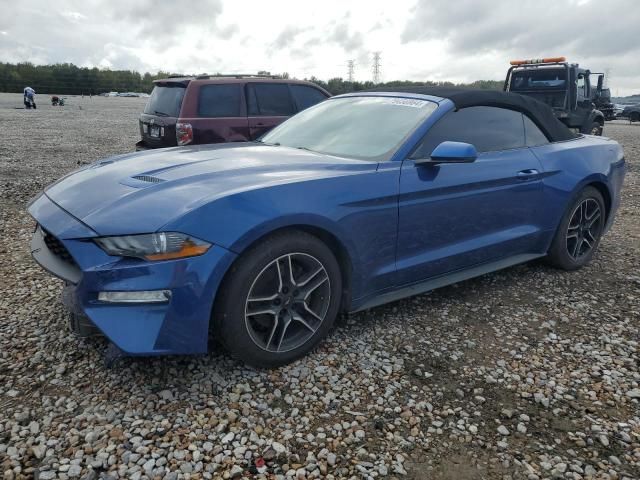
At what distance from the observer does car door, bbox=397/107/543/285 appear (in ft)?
10.3

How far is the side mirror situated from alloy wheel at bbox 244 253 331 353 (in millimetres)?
1007

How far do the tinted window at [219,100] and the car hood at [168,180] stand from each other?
348cm

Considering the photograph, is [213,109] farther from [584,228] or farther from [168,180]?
[584,228]

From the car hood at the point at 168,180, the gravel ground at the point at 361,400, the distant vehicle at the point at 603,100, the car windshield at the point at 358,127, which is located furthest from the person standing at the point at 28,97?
the car hood at the point at 168,180

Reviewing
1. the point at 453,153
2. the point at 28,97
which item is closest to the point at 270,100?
the point at 453,153

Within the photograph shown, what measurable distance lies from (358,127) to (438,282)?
3.92ft

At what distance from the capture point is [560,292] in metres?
3.97

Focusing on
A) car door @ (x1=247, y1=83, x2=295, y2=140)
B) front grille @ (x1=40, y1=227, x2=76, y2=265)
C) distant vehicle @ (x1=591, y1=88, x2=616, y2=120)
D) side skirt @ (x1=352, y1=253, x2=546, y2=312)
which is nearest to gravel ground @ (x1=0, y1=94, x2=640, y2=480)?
side skirt @ (x1=352, y1=253, x2=546, y2=312)

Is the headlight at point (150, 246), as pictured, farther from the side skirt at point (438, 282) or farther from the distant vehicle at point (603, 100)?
the distant vehicle at point (603, 100)

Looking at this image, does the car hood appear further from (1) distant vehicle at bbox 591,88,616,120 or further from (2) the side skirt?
(1) distant vehicle at bbox 591,88,616,120

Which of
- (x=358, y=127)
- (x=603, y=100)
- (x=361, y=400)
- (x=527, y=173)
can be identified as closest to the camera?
(x=361, y=400)

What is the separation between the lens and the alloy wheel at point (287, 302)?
103 inches

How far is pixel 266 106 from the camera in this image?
7234 mm

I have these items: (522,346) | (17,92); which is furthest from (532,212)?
(17,92)
